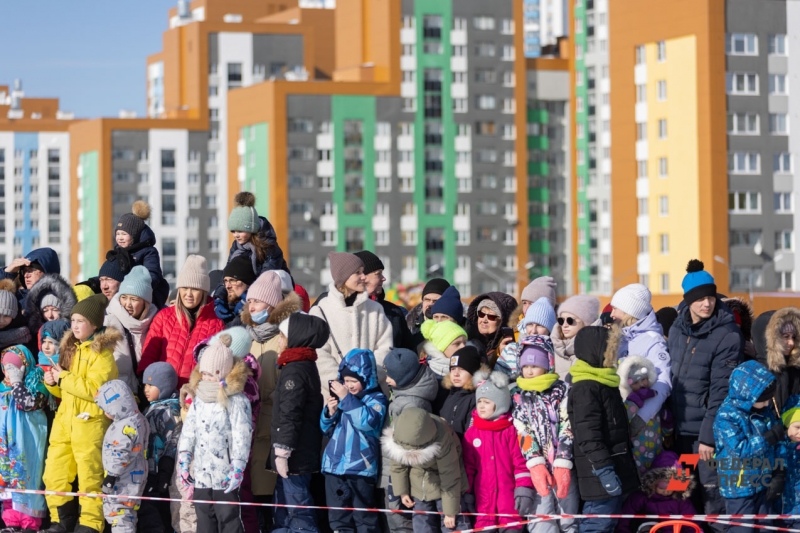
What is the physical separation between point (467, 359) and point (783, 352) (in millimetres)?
2229

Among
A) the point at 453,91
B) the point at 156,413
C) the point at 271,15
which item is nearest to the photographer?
the point at 156,413

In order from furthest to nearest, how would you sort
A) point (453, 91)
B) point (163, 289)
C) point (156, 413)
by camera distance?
point (453, 91), point (163, 289), point (156, 413)

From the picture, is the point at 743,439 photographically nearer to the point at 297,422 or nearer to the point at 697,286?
the point at 697,286

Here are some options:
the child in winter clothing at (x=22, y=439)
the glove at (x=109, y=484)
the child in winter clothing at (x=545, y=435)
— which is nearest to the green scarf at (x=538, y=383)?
the child in winter clothing at (x=545, y=435)

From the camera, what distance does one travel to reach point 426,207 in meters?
87.6

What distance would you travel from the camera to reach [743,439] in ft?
29.1

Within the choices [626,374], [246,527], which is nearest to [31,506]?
[246,527]

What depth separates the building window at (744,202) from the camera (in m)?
69.9

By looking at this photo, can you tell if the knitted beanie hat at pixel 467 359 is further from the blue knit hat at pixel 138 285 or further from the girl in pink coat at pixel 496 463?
the blue knit hat at pixel 138 285

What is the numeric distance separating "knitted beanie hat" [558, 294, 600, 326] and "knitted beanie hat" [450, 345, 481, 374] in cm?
88

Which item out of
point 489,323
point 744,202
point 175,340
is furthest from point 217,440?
point 744,202

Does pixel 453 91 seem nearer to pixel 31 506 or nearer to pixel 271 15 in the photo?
pixel 271 15

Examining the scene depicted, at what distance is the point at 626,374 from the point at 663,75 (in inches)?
2514

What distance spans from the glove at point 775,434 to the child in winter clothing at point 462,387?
1952 mm
